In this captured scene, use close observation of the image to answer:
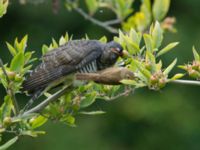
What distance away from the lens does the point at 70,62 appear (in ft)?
15.3

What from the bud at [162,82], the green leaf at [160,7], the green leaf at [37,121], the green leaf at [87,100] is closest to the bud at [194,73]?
the bud at [162,82]

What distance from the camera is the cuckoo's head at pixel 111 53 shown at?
458 cm

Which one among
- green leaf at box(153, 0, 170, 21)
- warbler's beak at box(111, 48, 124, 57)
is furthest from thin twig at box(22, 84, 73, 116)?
green leaf at box(153, 0, 170, 21)

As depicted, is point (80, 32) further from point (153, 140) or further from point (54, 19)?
point (153, 140)

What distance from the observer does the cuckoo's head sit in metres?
4.58

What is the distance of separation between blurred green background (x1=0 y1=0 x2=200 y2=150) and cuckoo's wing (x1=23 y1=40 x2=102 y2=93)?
8455 millimetres

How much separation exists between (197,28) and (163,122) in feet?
5.45

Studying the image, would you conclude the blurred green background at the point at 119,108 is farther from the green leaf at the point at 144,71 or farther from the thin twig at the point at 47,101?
the green leaf at the point at 144,71

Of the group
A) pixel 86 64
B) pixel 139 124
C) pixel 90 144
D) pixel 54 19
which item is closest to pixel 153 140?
pixel 139 124

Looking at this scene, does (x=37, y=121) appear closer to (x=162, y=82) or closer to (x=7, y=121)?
(x=7, y=121)

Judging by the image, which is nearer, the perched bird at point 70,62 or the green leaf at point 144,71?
the green leaf at point 144,71

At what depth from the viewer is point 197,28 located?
551 inches

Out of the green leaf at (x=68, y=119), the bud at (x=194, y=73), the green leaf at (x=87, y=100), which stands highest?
the bud at (x=194, y=73)

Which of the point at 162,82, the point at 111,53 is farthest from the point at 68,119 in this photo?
the point at 162,82
